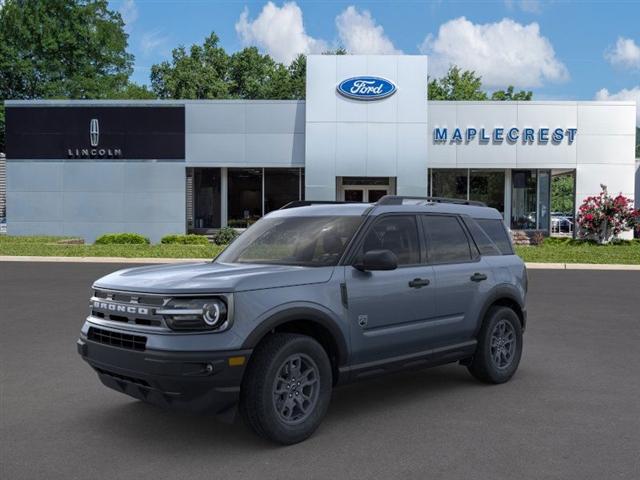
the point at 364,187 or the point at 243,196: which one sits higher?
the point at 364,187

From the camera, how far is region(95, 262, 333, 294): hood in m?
4.74

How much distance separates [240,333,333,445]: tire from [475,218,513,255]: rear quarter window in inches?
110

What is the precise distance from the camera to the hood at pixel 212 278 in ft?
15.6

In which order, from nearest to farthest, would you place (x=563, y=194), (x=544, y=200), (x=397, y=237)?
(x=397, y=237), (x=544, y=200), (x=563, y=194)

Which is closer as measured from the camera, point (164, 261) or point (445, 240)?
point (445, 240)

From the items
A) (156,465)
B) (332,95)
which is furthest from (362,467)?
(332,95)

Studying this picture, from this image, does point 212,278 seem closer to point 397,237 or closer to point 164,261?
point 397,237

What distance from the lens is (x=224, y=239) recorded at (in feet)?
89.4

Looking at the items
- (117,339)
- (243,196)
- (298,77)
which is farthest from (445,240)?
(298,77)

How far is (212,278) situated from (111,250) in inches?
813

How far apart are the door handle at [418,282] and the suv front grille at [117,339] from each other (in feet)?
7.65

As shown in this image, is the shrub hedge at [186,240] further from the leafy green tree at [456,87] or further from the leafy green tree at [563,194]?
the leafy green tree at [563,194]

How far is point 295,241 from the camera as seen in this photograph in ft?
19.6

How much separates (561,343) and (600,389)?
2.45 metres
